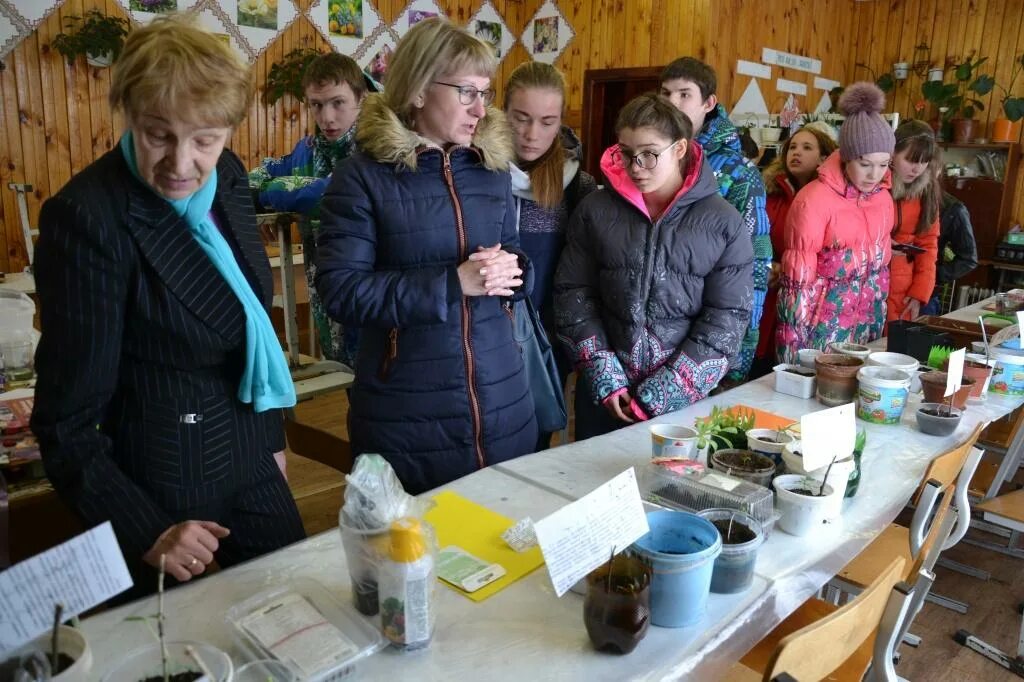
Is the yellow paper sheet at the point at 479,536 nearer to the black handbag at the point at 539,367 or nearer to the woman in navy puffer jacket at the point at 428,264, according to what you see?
the woman in navy puffer jacket at the point at 428,264

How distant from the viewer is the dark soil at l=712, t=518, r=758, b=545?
1.15 metres

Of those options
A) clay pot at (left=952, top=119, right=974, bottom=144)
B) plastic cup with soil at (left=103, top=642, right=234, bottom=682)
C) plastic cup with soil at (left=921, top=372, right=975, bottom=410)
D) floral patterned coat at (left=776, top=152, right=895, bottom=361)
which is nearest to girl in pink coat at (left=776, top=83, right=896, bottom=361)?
floral patterned coat at (left=776, top=152, right=895, bottom=361)

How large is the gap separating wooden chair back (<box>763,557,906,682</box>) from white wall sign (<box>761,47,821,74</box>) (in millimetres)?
5617

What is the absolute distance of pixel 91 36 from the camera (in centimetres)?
441

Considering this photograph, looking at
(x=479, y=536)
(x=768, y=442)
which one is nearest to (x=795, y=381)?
(x=768, y=442)

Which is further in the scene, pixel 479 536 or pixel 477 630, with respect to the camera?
pixel 479 536

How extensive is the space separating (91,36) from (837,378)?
4.45 metres

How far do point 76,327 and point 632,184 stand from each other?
4.55 ft

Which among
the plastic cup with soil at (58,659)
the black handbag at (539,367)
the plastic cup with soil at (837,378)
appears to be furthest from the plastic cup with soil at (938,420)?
the plastic cup with soil at (58,659)

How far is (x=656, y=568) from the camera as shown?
1.02 m

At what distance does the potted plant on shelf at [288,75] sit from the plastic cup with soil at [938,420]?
4.43 metres

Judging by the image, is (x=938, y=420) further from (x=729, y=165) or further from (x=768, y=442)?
(x=729, y=165)

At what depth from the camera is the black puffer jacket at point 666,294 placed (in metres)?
1.97

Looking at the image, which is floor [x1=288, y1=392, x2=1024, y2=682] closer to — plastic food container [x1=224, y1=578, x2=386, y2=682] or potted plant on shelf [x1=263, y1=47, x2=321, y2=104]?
plastic food container [x1=224, y1=578, x2=386, y2=682]
